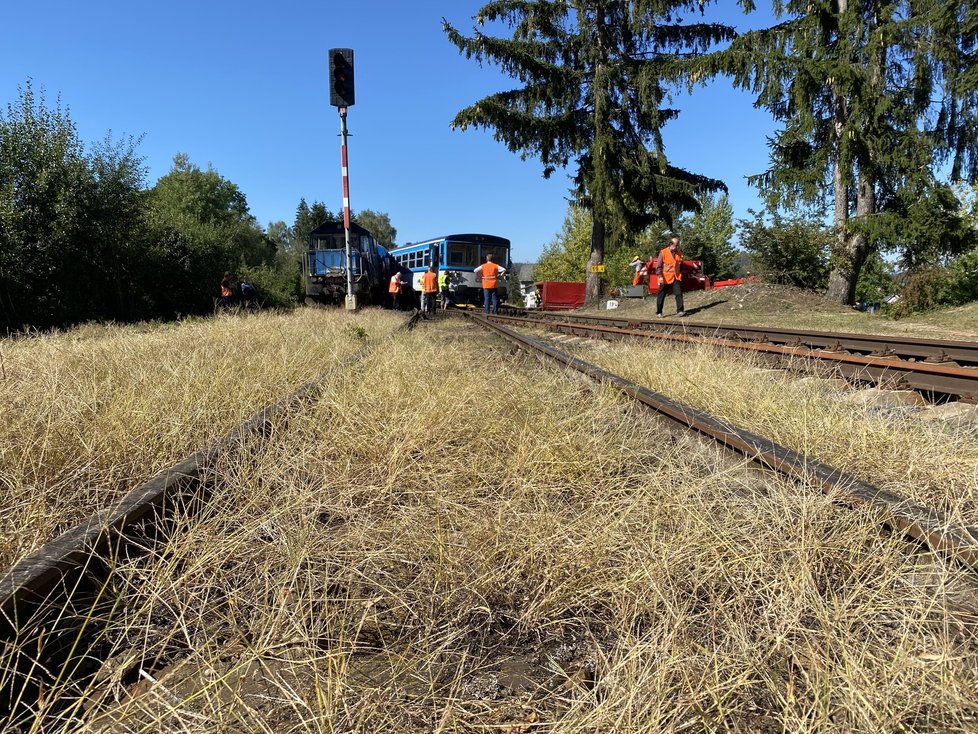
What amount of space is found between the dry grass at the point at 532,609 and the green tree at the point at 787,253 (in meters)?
21.5

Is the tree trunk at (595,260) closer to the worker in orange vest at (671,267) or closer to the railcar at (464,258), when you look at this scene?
the railcar at (464,258)

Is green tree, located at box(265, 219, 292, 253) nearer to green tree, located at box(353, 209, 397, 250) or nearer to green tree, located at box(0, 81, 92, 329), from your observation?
green tree, located at box(353, 209, 397, 250)

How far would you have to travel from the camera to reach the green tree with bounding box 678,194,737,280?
42.4m

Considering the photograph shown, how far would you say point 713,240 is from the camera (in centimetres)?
4703

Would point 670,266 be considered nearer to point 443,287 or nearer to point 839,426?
point 443,287

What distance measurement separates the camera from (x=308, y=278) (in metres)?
22.8

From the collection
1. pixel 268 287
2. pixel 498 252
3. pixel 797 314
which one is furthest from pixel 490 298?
pixel 268 287

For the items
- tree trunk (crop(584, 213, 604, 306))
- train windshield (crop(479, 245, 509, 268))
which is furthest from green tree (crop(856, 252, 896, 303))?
train windshield (crop(479, 245, 509, 268))

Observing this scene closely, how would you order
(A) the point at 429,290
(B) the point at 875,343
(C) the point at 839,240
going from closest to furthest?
(B) the point at 875,343
(C) the point at 839,240
(A) the point at 429,290

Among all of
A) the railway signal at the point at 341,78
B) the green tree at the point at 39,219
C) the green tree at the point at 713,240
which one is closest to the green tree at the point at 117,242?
the green tree at the point at 39,219

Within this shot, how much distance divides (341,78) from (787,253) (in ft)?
57.6

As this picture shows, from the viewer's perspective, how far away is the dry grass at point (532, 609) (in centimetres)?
131

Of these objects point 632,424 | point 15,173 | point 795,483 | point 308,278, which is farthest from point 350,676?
point 308,278

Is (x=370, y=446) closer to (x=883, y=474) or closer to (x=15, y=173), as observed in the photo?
(x=883, y=474)
